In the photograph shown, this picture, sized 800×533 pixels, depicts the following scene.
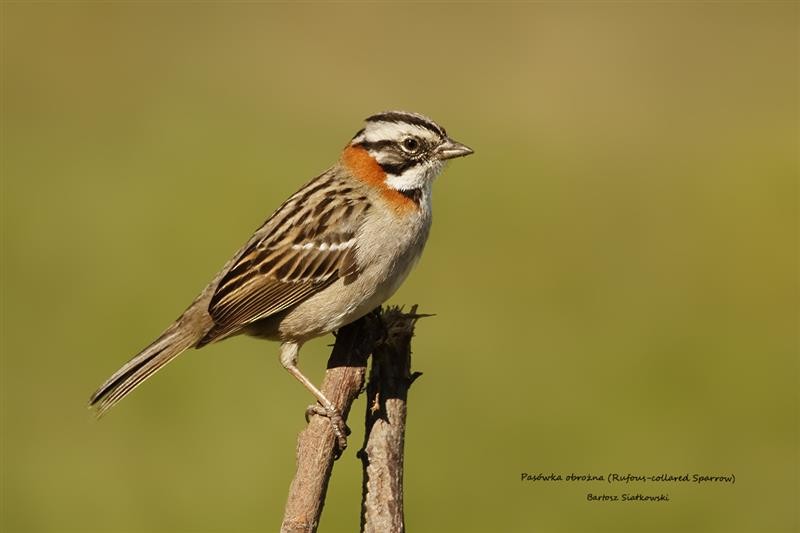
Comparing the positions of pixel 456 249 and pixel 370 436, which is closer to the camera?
pixel 370 436

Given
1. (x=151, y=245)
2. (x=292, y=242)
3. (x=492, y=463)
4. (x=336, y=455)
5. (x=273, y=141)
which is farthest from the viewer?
(x=273, y=141)

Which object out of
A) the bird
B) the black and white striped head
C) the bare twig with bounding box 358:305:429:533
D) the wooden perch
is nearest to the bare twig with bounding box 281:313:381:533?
the wooden perch

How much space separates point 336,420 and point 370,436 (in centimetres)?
26

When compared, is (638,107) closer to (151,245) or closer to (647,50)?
(647,50)

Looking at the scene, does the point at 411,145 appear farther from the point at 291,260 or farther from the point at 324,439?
the point at 324,439

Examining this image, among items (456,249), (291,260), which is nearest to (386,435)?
(291,260)

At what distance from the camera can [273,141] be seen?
59.3 ft

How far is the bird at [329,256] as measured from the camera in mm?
7184

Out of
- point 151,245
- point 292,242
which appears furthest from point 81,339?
point 292,242

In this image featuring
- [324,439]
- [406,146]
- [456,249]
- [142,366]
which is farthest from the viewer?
[456,249]

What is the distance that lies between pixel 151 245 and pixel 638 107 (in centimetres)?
934

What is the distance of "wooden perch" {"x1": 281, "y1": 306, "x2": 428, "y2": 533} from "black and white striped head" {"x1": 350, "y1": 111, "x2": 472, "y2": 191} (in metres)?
1.12

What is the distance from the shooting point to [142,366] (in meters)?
7.25

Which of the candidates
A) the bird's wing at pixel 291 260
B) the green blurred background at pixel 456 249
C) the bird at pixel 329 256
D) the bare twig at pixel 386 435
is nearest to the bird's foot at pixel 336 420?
the bare twig at pixel 386 435
